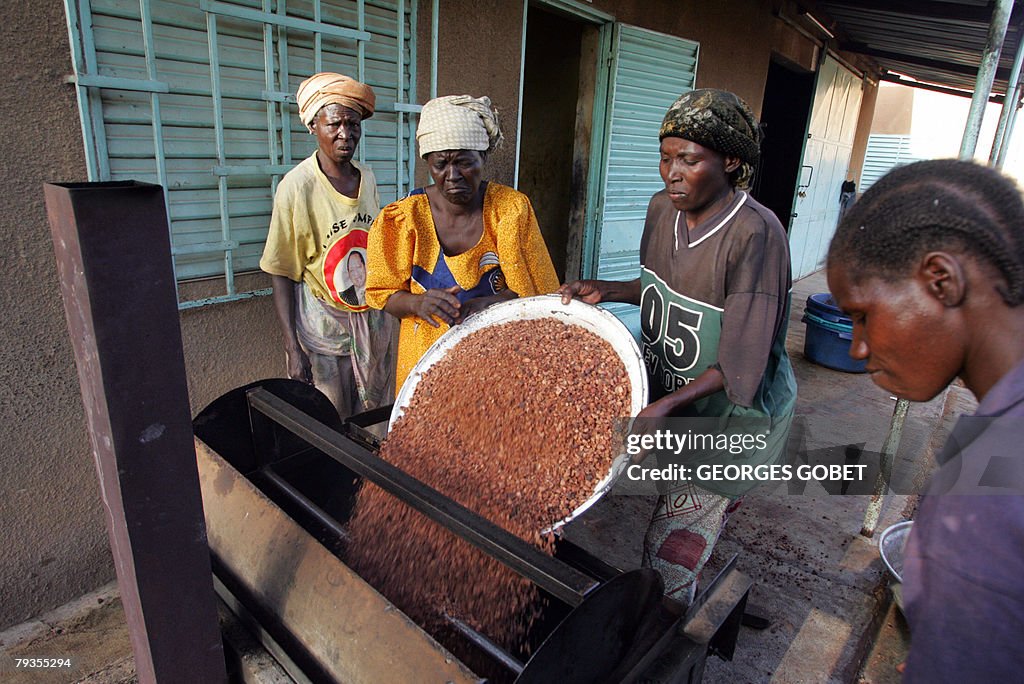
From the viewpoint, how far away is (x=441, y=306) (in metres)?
1.99

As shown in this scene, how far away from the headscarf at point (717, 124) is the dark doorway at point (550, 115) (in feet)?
11.7

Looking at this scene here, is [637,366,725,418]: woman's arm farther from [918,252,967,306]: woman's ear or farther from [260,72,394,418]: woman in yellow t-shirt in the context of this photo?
[260,72,394,418]: woman in yellow t-shirt

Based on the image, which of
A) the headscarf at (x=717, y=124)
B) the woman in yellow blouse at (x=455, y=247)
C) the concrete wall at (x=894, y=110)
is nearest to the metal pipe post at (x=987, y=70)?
the headscarf at (x=717, y=124)

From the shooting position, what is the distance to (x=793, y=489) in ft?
11.7

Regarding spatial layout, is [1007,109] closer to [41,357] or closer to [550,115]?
[550,115]

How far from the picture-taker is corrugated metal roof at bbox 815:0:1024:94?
460 cm

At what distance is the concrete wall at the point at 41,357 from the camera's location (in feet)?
6.63

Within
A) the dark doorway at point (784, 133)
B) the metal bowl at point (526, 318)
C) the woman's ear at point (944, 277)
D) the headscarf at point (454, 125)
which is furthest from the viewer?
the dark doorway at point (784, 133)

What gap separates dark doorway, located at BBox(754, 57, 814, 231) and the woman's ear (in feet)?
25.5

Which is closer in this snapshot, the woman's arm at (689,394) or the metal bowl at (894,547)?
the woman's arm at (689,394)

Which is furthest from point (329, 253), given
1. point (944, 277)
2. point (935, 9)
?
point (935, 9)

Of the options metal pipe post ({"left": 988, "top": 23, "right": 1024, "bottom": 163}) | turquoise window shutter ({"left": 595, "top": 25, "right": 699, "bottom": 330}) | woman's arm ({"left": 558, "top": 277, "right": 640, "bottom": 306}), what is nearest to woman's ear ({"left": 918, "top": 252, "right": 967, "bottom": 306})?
woman's arm ({"left": 558, "top": 277, "right": 640, "bottom": 306})

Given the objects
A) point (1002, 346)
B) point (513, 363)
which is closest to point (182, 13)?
point (513, 363)

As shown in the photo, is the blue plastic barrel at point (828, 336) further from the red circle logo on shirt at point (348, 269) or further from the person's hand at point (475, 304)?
the red circle logo on shirt at point (348, 269)
